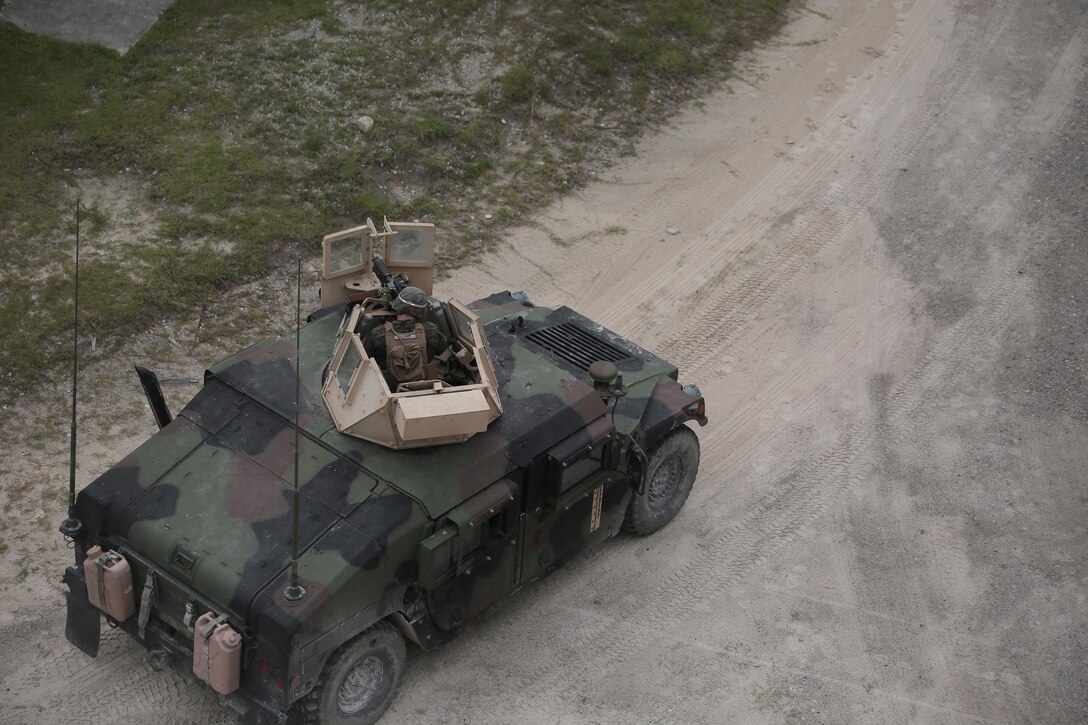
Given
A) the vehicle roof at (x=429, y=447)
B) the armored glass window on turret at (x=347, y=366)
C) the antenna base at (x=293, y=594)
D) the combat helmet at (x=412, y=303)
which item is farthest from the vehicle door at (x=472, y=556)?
the combat helmet at (x=412, y=303)

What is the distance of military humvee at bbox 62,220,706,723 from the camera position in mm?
8266

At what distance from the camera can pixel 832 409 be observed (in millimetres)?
12461

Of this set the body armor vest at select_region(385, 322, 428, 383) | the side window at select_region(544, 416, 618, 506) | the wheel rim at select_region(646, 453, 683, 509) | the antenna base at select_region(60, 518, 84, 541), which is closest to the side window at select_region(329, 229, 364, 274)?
the body armor vest at select_region(385, 322, 428, 383)

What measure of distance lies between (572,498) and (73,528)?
11.3ft

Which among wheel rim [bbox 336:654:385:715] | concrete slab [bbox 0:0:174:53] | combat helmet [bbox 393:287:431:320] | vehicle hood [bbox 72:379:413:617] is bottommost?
concrete slab [bbox 0:0:174:53]

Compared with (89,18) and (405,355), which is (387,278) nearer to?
(405,355)

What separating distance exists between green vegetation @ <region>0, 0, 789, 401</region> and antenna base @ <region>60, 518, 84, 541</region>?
3310 millimetres

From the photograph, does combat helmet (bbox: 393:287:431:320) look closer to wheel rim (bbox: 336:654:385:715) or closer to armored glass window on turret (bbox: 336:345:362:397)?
armored glass window on turret (bbox: 336:345:362:397)

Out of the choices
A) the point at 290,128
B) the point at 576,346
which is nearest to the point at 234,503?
the point at 576,346

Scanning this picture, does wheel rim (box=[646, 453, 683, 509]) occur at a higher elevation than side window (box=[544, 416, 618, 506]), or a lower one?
lower

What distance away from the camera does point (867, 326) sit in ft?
44.2

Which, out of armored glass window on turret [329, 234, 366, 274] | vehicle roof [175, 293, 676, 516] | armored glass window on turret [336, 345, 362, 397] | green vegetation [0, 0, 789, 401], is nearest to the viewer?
vehicle roof [175, 293, 676, 516]

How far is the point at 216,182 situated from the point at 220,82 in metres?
2.09

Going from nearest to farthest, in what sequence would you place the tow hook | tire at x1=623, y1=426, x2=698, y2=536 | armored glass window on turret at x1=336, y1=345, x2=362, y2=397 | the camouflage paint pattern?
1. the camouflage paint pattern
2. the tow hook
3. armored glass window on turret at x1=336, y1=345, x2=362, y2=397
4. tire at x1=623, y1=426, x2=698, y2=536
